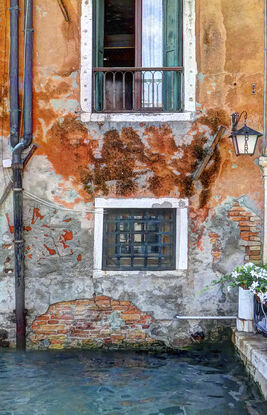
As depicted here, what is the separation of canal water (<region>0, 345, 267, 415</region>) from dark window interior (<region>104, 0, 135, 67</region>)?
428 centimetres

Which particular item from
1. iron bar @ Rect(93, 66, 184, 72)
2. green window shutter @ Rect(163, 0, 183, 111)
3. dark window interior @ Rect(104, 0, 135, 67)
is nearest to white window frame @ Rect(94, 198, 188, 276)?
green window shutter @ Rect(163, 0, 183, 111)

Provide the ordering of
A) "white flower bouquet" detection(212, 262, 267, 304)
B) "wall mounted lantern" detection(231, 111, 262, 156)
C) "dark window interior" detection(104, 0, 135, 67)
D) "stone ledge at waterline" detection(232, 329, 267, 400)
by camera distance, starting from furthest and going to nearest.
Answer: "dark window interior" detection(104, 0, 135, 67) < "wall mounted lantern" detection(231, 111, 262, 156) < "white flower bouquet" detection(212, 262, 267, 304) < "stone ledge at waterline" detection(232, 329, 267, 400)

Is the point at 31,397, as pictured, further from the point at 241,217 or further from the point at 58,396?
the point at 241,217

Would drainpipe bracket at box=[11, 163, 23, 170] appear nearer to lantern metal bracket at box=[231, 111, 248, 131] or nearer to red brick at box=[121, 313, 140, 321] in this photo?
red brick at box=[121, 313, 140, 321]

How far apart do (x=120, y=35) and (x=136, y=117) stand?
5.05 ft

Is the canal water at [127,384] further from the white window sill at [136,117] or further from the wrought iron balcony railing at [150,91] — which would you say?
the wrought iron balcony railing at [150,91]

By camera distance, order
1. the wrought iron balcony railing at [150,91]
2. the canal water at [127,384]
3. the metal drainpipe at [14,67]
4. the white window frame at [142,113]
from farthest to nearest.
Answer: the wrought iron balcony railing at [150,91] < the white window frame at [142,113] < the metal drainpipe at [14,67] < the canal water at [127,384]

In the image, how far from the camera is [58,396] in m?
4.99

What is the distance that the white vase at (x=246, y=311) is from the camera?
6.04 meters

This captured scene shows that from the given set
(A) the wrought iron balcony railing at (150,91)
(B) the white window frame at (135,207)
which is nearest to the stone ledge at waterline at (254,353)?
(B) the white window frame at (135,207)

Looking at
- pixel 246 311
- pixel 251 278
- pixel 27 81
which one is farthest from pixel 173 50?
pixel 246 311

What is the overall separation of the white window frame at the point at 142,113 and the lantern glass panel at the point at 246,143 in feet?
2.46

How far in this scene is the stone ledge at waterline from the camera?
4941mm

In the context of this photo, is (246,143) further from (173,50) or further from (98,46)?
(98,46)
